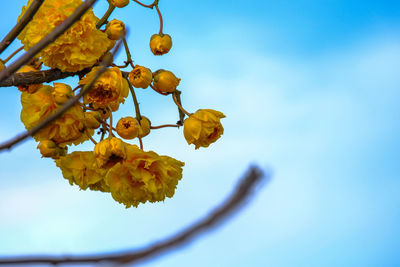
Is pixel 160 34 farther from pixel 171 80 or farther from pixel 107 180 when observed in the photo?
pixel 107 180

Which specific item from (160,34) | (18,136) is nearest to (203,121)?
(160,34)

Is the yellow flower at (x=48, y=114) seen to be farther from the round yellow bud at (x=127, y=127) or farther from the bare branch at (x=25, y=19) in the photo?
A: the bare branch at (x=25, y=19)

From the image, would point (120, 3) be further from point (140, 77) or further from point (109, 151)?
point (109, 151)

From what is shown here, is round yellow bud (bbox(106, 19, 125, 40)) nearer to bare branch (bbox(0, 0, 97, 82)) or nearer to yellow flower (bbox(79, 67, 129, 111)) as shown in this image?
yellow flower (bbox(79, 67, 129, 111))

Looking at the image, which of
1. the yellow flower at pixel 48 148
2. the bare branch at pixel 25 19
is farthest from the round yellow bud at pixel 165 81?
the bare branch at pixel 25 19

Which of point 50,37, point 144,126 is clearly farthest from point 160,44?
point 50,37
